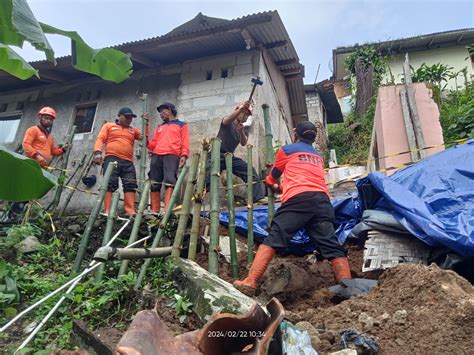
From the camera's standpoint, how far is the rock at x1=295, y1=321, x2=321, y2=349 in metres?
2.24

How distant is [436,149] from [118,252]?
19.1 feet

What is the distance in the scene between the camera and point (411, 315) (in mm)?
2459

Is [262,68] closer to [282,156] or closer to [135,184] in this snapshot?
[135,184]

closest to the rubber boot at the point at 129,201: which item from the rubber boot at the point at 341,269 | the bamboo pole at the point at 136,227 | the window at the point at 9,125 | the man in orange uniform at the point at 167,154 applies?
the man in orange uniform at the point at 167,154

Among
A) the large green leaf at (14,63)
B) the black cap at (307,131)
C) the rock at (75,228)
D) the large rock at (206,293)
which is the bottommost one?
the large rock at (206,293)

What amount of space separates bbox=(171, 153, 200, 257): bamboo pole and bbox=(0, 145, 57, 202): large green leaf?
1267 mm

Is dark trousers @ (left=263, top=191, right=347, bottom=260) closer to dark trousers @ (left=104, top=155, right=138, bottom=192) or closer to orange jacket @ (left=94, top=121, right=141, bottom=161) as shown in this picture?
dark trousers @ (left=104, top=155, right=138, bottom=192)

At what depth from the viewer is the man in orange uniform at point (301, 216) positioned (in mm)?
3482

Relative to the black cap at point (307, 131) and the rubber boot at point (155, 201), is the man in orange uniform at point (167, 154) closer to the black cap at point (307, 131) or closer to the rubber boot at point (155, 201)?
the rubber boot at point (155, 201)

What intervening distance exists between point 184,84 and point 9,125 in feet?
14.0

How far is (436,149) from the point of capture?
21.5 ft

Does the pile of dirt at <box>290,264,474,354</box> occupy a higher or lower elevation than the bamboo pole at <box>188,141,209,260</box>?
lower

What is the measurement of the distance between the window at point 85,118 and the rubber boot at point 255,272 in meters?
5.88

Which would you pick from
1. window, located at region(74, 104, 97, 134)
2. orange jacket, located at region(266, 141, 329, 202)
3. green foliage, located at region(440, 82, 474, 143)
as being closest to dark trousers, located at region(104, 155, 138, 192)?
orange jacket, located at region(266, 141, 329, 202)
